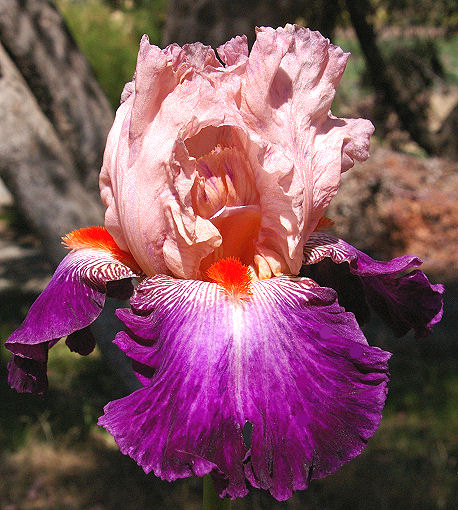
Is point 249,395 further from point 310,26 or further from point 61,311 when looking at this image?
point 310,26

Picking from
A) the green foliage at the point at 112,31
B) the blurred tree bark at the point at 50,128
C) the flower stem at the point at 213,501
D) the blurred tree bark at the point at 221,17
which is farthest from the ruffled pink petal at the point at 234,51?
the green foliage at the point at 112,31

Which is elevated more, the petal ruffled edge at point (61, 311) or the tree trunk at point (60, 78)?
the tree trunk at point (60, 78)

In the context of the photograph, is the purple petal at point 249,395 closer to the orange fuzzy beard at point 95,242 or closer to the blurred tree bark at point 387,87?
the orange fuzzy beard at point 95,242

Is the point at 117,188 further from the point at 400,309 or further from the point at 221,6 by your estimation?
the point at 221,6

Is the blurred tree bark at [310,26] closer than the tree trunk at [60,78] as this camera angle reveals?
No

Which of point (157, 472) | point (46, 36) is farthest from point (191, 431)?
point (46, 36)

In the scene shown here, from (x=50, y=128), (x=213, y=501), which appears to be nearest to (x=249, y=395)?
(x=213, y=501)
